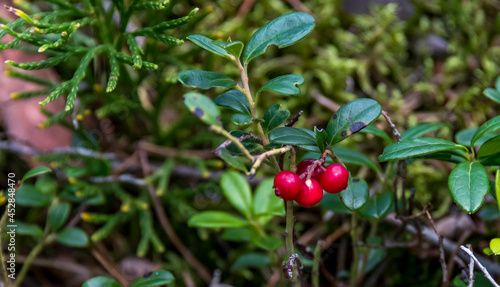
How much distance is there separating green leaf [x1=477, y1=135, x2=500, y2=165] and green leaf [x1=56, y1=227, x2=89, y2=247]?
4.90 feet

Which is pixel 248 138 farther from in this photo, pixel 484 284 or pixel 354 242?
pixel 484 284

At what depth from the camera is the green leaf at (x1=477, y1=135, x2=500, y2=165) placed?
1.10 m

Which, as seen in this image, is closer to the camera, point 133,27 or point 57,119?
point 57,119

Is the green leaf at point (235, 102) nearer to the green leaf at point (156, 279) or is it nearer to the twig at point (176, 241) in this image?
the green leaf at point (156, 279)

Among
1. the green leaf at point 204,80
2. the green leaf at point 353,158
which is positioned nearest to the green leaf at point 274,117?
the green leaf at point 204,80

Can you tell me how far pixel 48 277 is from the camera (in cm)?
204

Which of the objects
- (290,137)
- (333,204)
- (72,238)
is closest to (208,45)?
(290,137)

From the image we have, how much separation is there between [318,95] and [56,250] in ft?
5.38

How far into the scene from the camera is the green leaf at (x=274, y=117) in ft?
3.51

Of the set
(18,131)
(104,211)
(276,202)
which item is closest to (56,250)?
(104,211)

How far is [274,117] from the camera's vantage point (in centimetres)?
108

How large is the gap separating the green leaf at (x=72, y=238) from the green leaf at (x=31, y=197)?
0.67 feet

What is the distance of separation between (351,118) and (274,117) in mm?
214

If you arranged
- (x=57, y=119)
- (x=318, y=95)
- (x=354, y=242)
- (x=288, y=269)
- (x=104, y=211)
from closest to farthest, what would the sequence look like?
(x=288, y=269) → (x=354, y=242) → (x=57, y=119) → (x=104, y=211) → (x=318, y=95)
